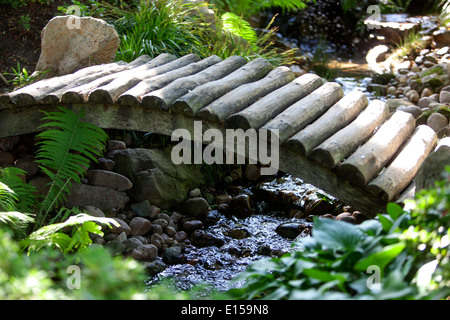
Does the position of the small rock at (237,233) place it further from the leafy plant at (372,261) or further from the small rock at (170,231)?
the leafy plant at (372,261)

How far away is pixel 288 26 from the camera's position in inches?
393

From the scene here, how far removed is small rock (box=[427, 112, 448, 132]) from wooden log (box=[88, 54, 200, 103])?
2646 mm

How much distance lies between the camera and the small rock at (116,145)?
4652 mm

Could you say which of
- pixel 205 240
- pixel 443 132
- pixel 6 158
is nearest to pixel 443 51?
pixel 443 132

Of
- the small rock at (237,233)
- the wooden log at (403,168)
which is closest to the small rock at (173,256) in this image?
the small rock at (237,233)

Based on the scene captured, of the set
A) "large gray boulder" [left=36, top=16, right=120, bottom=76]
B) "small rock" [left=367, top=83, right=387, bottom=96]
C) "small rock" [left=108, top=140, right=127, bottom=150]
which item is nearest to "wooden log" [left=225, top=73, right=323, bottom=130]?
"small rock" [left=108, top=140, right=127, bottom=150]

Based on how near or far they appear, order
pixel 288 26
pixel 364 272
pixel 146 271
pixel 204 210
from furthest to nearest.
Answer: pixel 288 26
pixel 204 210
pixel 146 271
pixel 364 272

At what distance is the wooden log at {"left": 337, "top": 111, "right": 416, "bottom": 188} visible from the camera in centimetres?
308

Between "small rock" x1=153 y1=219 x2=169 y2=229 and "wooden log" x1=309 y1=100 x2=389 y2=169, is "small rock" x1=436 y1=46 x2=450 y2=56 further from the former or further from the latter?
"small rock" x1=153 y1=219 x2=169 y2=229

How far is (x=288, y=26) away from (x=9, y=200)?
7821 mm

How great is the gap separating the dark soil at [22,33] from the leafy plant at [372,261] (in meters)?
4.38

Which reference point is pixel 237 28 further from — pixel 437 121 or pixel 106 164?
pixel 106 164

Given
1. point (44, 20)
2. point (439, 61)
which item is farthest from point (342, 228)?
point (439, 61)
